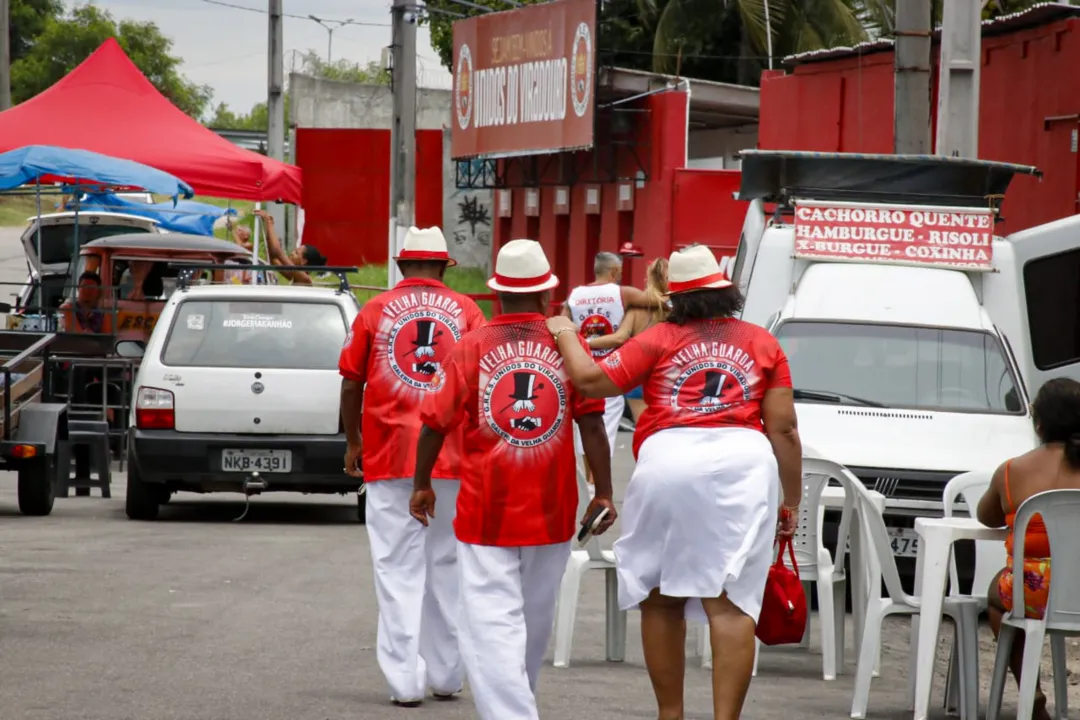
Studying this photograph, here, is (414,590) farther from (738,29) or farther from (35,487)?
(738,29)

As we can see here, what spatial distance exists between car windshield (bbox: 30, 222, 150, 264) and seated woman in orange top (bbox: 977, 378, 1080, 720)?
1809 centimetres

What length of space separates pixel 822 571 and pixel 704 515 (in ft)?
8.34

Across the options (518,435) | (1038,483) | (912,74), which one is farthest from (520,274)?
(912,74)

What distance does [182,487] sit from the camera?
44.5 ft

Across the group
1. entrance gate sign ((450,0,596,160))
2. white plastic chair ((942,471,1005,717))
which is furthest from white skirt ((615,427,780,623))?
entrance gate sign ((450,0,596,160))

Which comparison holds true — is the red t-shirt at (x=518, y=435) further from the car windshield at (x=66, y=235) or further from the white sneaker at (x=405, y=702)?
the car windshield at (x=66, y=235)

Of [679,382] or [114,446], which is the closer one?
[679,382]

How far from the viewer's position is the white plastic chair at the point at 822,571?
864 centimetres

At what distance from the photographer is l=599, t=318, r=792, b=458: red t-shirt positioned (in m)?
6.54

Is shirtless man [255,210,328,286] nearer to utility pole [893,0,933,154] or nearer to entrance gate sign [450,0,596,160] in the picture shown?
utility pole [893,0,933,154]

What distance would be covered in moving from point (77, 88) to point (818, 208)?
1015cm

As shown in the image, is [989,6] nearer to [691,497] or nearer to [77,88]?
[77,88]

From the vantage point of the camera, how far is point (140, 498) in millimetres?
13461

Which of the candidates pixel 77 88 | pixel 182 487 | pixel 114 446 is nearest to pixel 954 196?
pixel 182 487
